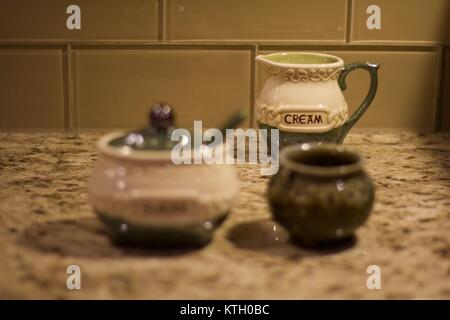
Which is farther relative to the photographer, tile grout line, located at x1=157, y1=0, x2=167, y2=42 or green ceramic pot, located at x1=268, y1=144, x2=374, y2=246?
tile grout line, located at x1=157, y1=0, x2=167, y2=42

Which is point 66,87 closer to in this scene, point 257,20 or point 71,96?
point 71,96

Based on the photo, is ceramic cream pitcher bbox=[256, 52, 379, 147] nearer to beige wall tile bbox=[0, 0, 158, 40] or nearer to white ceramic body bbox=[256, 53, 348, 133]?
white ceramic body bbox=[256, 53, 348, 133]

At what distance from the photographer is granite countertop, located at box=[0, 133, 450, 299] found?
0.66 meters

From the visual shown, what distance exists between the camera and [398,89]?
113cm

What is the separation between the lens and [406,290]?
0.66m

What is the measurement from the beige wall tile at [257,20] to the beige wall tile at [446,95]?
15 centimetres

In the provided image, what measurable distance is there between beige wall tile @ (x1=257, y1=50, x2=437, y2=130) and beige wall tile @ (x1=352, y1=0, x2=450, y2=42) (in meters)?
0.02

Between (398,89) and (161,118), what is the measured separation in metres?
0.52

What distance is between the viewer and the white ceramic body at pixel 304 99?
927 mm

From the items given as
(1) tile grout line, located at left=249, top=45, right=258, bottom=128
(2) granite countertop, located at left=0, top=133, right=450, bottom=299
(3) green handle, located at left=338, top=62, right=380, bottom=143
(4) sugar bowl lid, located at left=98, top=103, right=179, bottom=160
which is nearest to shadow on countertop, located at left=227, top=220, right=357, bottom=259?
(2) granite countertop, located at left=0, top=133, right=450, bottom=299

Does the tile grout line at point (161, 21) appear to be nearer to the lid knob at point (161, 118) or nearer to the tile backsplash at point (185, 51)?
the tile backsplash at point (185, 51)

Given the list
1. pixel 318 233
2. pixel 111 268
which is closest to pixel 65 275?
pixel 111 268

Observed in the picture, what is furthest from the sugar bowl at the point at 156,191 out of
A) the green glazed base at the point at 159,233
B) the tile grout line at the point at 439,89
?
the tile grout line at the point at 439,89

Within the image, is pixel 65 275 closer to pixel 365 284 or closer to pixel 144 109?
pixel 365 284
